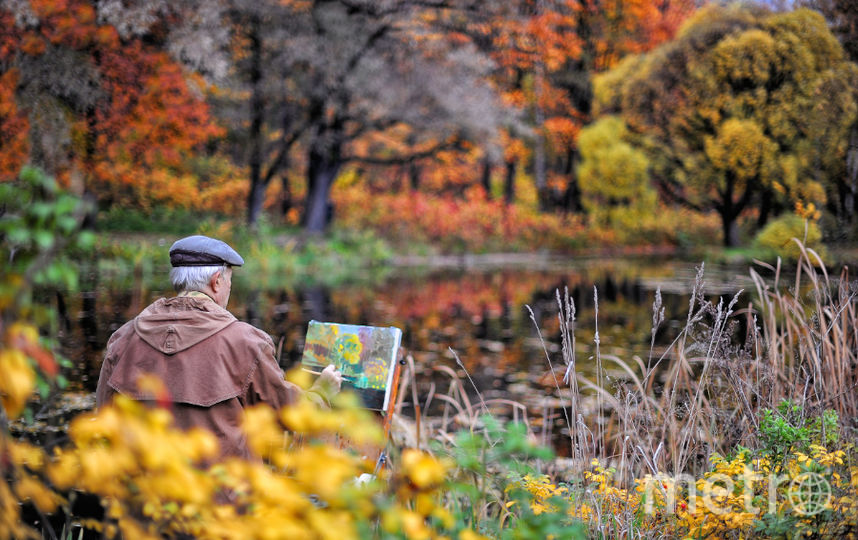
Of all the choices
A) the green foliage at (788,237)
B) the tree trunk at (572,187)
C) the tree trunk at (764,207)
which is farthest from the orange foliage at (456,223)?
the green foliage at (788,237)

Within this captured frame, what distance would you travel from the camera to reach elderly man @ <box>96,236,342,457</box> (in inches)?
89.4

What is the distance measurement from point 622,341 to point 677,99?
8.85 meters

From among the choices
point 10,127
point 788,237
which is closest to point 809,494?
point 788,237

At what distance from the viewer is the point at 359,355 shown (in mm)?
3240

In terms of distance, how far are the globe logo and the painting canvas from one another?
60.1 inches

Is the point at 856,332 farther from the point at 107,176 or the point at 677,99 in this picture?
the point at 107,176

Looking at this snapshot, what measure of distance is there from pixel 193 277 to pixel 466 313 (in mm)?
8967

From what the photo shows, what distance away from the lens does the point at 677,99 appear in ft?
52.6

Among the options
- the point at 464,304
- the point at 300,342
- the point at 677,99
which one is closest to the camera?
the point at 300,342

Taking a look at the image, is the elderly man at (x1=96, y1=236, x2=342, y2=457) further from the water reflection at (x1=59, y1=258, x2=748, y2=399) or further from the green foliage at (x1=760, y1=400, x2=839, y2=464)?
the water reflection at (x1=59, y1=258, x2=748, y2=399)

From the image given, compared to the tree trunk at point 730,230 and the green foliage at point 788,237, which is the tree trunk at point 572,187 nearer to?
the tree trunk at point 730,230

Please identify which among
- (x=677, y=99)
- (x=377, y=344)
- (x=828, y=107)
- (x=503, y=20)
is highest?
(x=503, y=20)

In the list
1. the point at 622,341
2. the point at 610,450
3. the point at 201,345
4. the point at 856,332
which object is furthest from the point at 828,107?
the point at 201,345

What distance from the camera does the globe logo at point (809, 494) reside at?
2252 millimetres
